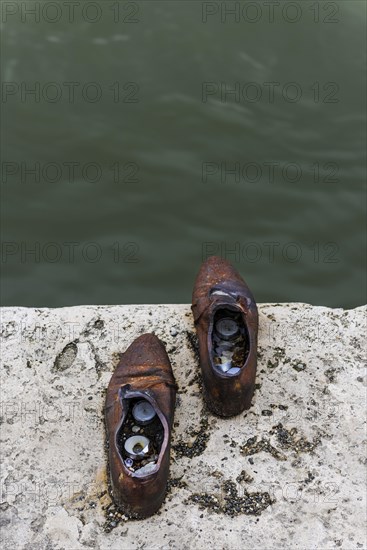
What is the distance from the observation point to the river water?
18.3ft

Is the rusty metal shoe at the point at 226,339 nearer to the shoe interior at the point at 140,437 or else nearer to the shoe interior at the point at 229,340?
the shoe interior at the point at 229,340

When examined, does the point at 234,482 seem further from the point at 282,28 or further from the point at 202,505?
the point at 282,28

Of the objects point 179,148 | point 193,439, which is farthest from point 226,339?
point 179,148

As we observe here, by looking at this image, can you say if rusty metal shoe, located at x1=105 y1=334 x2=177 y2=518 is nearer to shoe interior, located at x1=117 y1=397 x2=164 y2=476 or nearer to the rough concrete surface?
shoe interior, located at x1=117 y1=397 x2=164 y2=476

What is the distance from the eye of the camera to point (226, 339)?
3895mm

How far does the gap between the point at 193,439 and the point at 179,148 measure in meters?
3.11

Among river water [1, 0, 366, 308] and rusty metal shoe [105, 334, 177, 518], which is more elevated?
river water [1, 0, 366, 308]

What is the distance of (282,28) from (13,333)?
4.27 m

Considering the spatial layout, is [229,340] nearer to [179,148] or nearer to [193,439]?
[193,439]

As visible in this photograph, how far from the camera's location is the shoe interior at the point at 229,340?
380 cm

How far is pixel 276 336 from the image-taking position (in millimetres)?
4137

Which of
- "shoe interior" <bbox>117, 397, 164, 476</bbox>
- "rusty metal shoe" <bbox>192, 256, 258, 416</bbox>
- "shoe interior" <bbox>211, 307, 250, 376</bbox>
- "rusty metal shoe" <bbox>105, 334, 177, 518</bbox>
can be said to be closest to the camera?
"rusty metal shoe" <bbox>105, 334, 177, 518</bbox>

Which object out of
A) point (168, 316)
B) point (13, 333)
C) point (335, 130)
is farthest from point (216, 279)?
point (335, 130)

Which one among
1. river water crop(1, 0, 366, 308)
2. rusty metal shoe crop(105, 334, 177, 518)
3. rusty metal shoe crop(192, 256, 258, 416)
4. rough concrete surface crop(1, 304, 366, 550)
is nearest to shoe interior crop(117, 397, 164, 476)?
rusty metal shoe crop(105, 334, 177, 518)
